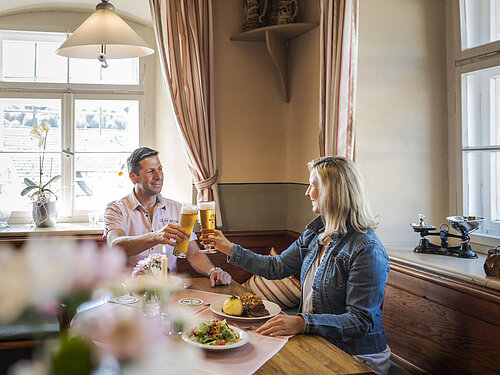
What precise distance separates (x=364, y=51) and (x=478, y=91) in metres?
0.68

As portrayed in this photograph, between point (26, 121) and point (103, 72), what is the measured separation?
2.39 ft

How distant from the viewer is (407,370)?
2.40 metres

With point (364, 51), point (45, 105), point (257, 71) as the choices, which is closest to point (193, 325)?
point (364, 51)

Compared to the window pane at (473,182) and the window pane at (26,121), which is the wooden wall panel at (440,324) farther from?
the window pane at (26,121)

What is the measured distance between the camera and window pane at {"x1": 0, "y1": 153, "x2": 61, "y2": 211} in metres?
3.93

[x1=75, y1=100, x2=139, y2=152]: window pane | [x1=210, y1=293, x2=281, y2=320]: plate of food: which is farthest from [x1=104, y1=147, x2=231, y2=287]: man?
[x1=75, y1=100, x2=139, y2=152]: window pane

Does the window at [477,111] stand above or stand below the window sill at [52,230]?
above

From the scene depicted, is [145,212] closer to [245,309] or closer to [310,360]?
[245,309]

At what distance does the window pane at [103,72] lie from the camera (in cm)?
406

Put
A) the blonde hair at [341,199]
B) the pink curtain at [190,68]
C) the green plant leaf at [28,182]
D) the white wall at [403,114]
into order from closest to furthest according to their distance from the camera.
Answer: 1. the blonde hair at [341,199]
2. the white wall at [403,114]
3. the pink curtain at [190,68]
4. the green plant leaf at [28,182]

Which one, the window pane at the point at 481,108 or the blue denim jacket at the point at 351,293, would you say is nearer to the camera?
the blue denim jacket at the point at 351,293

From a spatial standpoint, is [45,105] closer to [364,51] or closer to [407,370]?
[364,51]

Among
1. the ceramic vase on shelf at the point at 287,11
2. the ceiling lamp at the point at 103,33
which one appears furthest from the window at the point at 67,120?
the ceiling lamp at the point at 103,33

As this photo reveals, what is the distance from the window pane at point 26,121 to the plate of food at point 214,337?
113 inches
